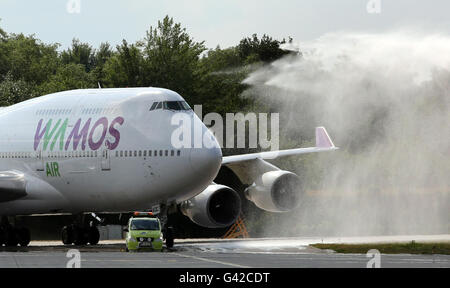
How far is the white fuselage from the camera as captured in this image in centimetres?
4444

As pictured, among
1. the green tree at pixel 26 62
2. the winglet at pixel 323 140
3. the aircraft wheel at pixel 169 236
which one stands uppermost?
the green tree at pixel 26 62

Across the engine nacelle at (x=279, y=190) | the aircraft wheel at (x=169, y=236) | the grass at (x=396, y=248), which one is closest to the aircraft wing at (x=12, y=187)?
the aircraft wheel at (x=169, y=236)

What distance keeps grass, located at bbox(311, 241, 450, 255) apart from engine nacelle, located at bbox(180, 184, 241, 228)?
4.20 metres

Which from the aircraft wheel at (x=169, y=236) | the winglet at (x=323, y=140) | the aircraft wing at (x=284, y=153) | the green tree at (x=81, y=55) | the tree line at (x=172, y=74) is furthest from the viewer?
the green tree at (x=81, y=55)

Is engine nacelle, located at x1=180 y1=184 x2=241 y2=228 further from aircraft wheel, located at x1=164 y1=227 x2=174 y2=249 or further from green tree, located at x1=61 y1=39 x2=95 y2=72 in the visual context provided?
green tree, located at x1=61 y1=39 x2=95 y2=72

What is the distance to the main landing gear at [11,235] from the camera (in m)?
51.2

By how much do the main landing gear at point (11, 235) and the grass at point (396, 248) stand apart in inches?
541

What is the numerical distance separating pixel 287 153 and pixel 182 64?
31.7 meters

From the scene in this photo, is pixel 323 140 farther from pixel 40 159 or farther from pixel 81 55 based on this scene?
pixel 81 55

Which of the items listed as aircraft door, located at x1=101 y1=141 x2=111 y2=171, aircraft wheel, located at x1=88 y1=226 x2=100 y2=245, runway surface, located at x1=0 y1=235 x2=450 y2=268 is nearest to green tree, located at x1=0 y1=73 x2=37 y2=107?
aircraft wheel, located at x1=88 y1=226 x2=100 y2=245

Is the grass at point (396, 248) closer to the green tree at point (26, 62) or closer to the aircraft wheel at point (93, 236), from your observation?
the aircraft wheel at point (93, 236)

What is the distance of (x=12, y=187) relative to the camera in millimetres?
48094

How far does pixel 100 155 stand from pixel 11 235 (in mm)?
7950

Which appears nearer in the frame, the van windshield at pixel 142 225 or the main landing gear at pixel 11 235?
the van windshield at pixel 142 225
